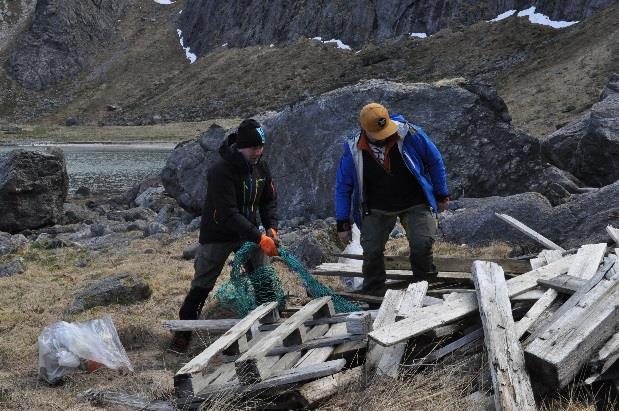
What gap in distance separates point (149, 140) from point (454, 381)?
163 feet

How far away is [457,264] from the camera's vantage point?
7.57 metres

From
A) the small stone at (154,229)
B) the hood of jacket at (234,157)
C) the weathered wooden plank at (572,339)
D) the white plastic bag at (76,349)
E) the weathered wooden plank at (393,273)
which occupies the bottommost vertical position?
the small stone at (154,229)

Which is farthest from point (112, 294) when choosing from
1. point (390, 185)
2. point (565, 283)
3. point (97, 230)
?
point (97, 230)

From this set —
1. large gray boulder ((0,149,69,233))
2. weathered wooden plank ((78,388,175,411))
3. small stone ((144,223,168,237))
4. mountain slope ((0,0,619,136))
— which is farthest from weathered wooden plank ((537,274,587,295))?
mountain slope ((0,0,619,136))

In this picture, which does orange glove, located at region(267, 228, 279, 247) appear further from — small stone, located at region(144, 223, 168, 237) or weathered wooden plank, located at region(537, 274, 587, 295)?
small stone, located at region(144, 223, 168, 237)

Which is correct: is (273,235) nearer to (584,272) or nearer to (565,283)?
(565,283)

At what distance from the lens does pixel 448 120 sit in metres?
13.6

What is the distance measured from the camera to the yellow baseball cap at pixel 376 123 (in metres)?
6.25

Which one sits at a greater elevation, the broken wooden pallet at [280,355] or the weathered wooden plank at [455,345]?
the weathered wooden plank at [455,345]

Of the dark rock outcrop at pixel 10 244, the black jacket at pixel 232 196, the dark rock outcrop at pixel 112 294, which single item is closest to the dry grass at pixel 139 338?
the dark rock outcrop at pixel 112 294

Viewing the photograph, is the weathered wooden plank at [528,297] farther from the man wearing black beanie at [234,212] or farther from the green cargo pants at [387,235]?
the man wearing black beanie at [234,212]

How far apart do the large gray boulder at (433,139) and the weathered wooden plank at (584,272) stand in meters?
5.77

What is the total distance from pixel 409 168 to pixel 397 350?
214 centimetres

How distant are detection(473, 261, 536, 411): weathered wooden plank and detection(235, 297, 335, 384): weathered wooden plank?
1492mm
